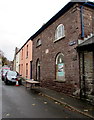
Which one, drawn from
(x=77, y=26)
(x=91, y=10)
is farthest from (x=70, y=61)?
(x=91, y=10)

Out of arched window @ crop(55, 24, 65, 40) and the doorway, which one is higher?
arched window @ crop(55, 24, 65, 40)

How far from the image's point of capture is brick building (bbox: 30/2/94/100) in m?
8.19

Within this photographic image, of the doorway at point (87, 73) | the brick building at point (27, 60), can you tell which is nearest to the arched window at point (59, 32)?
the doorway at point (87, 73)

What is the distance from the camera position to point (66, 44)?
917 cm

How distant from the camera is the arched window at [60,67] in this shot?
380 inches

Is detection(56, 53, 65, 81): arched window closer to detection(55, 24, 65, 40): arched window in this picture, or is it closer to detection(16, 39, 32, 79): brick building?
detection(55, 24, 65, 40): arched window

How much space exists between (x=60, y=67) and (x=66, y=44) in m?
2.01

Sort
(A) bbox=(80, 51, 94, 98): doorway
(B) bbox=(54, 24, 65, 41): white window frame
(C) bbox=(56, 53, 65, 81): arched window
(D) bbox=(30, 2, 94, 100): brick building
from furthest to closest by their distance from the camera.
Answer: (B) bbox=(54, 24, 65, 41): white window frame → (C) bbox=(56, 53, 65, 81): arched window → (D) bbox=(30, 2, 94, 100): brick building → (A) bbox=(80, 51, 94, 98): doorway

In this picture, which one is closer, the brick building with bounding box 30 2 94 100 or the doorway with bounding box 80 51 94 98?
the doorway with bounding box 80 51 94 98

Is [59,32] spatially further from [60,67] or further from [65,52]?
[60,67]

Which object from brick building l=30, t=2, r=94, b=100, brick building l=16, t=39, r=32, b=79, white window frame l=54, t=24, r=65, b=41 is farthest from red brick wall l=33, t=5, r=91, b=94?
brick building l=16, t=39, r=32, b=79

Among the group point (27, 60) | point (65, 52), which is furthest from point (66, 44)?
point (27, 60)

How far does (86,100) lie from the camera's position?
7305 millimetres

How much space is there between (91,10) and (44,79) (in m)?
7.64
